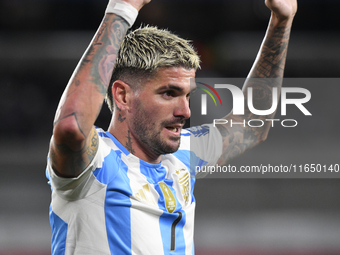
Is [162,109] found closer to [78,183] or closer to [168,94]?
[168,94]

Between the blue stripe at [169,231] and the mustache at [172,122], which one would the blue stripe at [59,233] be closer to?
the blue stripe at [169,231]

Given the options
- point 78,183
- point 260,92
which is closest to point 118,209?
point 78,183

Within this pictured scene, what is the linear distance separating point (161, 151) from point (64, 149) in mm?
391

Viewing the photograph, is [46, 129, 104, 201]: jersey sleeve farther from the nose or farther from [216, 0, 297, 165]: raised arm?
[216, 0, 297, 165]: raised arm

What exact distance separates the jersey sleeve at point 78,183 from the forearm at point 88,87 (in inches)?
4.1

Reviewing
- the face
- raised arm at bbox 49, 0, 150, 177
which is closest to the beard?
the face

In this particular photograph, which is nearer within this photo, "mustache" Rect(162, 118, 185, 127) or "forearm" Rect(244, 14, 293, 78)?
"mustache" Rect(162, 118, 185, 127)

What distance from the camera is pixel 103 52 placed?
0.84m

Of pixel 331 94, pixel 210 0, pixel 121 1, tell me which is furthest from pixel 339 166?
pixel 121 1

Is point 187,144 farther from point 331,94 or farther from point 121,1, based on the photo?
point 331,94

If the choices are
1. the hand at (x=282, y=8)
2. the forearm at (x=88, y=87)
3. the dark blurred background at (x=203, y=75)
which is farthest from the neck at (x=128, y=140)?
the dark blurred background at (x=203, y=75)

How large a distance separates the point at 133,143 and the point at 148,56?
288mm

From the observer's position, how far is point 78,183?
2.86 ft

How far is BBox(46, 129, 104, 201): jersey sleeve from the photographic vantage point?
2.79 feet
